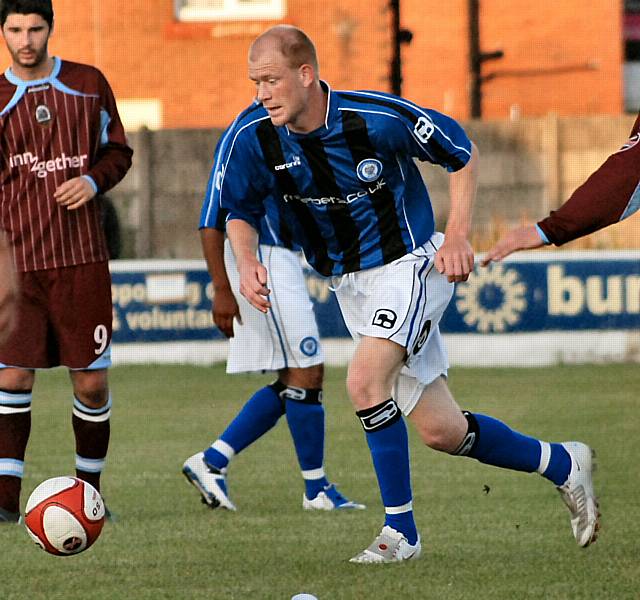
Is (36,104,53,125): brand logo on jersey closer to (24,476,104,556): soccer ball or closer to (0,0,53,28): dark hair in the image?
(0,0,53,28): dark hair

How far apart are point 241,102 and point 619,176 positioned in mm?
16128

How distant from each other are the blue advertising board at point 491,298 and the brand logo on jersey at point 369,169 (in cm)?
738

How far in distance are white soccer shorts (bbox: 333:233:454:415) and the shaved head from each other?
0.80 metres

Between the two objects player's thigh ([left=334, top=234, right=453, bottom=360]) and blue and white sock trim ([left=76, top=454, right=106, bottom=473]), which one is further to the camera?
blue and white sock trim ([left=76, top=454, right=106, bottom=473])

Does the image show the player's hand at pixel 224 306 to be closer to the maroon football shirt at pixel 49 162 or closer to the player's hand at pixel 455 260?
the maroon football shirt at pixel 49 162

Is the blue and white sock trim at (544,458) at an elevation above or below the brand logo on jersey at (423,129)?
below

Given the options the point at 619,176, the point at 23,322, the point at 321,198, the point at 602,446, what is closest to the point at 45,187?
the point at 23,322

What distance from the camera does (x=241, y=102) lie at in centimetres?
2041

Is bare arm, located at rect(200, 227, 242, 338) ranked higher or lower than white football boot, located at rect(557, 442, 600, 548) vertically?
higher

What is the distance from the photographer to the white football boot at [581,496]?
18.6ft

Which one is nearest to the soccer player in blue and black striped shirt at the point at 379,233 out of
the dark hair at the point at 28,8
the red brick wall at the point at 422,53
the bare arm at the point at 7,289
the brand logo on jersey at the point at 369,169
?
the brand logo on jersey at the point at 369,169

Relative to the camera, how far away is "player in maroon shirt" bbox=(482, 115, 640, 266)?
4.47 meters

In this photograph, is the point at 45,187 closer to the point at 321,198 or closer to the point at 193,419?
the point at 321,198

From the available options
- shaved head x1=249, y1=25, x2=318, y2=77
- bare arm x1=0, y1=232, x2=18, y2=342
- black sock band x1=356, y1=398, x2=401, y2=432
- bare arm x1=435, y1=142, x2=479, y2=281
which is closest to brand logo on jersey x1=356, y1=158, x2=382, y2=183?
bare arm x1=435, y1=142, x2=479, y2=281
